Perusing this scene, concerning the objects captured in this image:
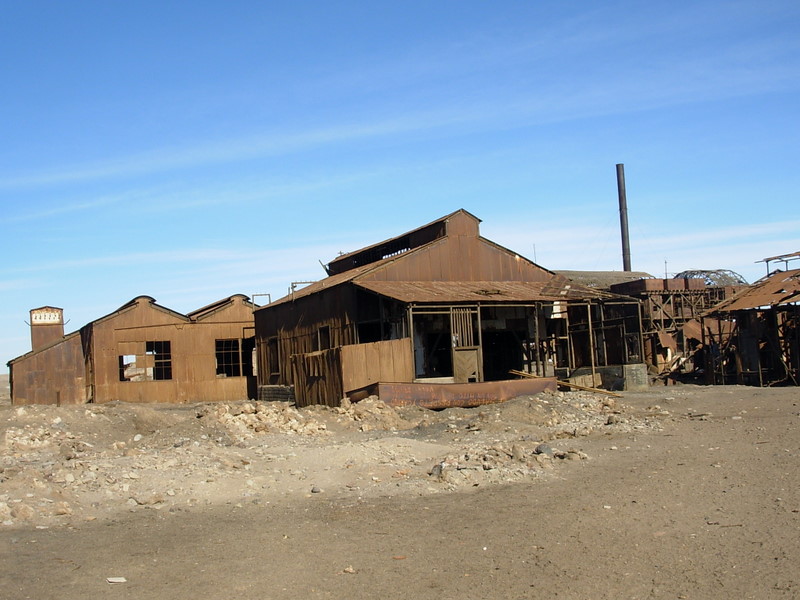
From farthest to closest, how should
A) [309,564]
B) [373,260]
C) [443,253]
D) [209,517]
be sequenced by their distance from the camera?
[373,260]
[443,253]
[209,517]
[309,564]

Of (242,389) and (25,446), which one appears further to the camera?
(242,389)

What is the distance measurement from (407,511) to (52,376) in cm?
2849

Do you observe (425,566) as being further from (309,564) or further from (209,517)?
(209,517)

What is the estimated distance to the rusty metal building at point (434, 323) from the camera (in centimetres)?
2208

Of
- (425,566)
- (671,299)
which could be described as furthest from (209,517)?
(671,299)

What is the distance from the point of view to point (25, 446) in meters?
15.2

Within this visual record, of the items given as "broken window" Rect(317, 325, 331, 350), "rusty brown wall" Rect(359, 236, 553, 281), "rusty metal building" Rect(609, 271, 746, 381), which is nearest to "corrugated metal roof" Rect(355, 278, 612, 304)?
"rusty brown wall" Rect(359, 236, 553, 281)

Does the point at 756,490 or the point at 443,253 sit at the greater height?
the point at 443,253

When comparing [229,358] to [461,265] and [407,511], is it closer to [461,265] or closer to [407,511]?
[461,265]

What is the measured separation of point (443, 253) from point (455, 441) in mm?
12495

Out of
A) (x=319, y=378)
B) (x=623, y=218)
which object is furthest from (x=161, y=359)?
(x=623, y=218)

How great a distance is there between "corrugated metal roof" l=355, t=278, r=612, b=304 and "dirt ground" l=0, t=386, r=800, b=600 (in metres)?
6.42

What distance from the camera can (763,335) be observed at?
90.1 feet

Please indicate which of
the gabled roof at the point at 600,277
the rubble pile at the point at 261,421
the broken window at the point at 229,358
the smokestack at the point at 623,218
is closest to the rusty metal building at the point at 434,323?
the rubble pile at the point at 261,421
